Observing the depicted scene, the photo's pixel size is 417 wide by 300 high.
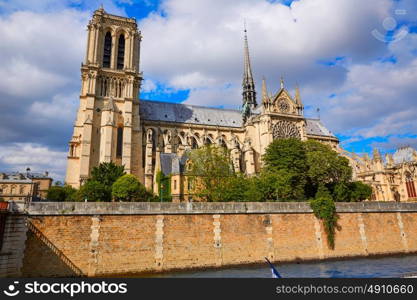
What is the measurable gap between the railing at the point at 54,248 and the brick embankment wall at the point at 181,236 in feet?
0.18

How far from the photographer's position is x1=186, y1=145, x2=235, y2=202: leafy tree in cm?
3381

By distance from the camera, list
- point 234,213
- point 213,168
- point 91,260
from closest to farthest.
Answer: point 91,260 < point 234,213 < point 213,168

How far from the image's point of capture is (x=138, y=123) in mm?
49312

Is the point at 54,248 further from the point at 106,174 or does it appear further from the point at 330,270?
the point at 330,270

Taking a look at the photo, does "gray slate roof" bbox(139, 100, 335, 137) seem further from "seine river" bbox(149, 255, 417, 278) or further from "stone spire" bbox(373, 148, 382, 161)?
"seine river" bbox(149, 255, 417, 278)

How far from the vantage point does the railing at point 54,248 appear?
62.5ft

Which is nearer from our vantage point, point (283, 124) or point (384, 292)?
point (384, 292)

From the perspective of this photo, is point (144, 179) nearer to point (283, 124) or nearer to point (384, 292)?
point (283, 124)

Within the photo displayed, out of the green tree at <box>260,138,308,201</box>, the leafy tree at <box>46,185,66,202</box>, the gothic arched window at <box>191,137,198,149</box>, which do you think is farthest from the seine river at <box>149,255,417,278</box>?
the gothic arched window at <box>191,137,198,149</box>

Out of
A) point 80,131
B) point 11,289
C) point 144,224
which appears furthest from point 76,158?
point 11,289

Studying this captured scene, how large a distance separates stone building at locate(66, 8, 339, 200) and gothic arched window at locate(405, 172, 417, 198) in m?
18.6

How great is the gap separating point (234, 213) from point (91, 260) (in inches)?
415

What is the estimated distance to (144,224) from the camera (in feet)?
70.3

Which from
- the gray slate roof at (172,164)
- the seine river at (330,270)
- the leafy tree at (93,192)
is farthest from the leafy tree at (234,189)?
the leafy tree at (93,192)
